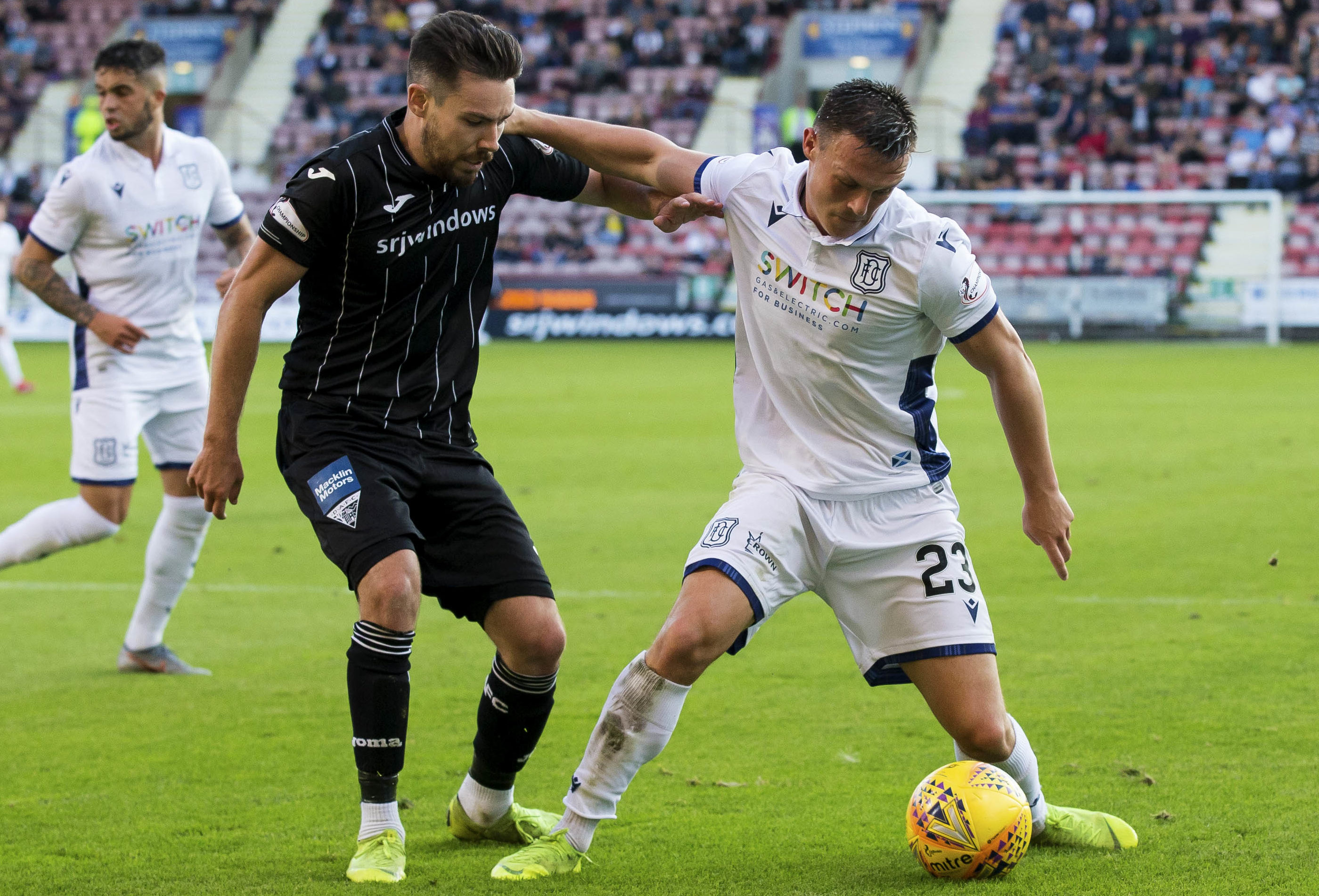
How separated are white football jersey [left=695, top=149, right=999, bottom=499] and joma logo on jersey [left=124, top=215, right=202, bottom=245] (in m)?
3.24

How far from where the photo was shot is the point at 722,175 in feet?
14.3

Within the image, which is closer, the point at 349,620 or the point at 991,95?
the point at 349,620

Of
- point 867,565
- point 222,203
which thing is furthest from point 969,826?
point 222,203

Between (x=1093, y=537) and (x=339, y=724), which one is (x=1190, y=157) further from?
(x=339, y=724)

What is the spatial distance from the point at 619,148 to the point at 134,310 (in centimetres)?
311

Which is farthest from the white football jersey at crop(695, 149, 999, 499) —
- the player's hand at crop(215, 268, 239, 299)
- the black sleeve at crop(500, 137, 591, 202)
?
the player's hand at crop(215, 268, 239, 299)

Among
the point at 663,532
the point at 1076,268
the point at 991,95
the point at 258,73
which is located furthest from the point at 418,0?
the point at 663,532

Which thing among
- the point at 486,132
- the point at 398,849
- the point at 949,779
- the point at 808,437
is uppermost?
the point at 486,132

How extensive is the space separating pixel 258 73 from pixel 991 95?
18944 mm

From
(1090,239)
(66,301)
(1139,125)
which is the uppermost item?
(1139,125)

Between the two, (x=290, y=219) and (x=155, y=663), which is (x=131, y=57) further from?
(x=290, y=219)

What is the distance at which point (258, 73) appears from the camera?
3994 centimetres

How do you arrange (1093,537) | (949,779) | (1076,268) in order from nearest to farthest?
1. (949,779)
2. (1093,537)
3. (1076,268)

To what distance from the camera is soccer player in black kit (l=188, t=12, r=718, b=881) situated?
157 inches
